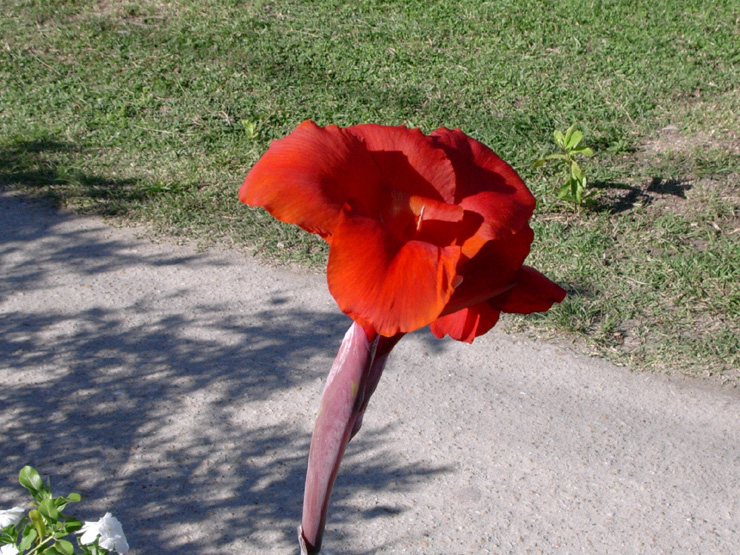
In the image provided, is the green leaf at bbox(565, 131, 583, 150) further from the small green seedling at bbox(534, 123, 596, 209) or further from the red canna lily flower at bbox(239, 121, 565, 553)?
the red canna lily flower at bbox(239, 121, 565, 553)

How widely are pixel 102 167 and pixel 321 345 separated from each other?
80.1 inches

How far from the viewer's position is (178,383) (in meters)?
3.20

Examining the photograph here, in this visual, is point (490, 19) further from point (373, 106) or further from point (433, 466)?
point (433, 466)

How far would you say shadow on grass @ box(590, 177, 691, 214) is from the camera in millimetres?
4301

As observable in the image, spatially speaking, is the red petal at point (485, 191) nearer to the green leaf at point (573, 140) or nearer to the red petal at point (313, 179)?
the red petal at point (313, 179)

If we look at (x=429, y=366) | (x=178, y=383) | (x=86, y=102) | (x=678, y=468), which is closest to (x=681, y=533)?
(x=678, y=468)

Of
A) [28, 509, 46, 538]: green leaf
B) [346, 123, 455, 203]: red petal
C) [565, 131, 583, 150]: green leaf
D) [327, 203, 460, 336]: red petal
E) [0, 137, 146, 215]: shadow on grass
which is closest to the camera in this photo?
[327, 203, 460, 336]: red petal

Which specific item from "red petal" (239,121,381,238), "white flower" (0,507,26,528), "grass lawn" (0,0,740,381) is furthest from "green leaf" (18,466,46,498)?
"grass lawn" (0,0,740,381)

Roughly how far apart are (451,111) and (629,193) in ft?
4.38

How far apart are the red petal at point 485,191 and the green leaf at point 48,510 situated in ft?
2.81

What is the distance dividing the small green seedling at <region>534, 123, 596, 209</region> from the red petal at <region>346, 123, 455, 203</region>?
10.9 ft

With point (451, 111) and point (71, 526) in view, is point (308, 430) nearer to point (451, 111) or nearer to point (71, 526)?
point (71, 526)

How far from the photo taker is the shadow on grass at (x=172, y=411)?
264 cm

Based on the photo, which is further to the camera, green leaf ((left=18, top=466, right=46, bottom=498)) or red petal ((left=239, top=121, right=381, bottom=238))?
green leaf ((left=18, top=466, right=46, bottom=498))
